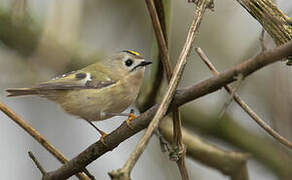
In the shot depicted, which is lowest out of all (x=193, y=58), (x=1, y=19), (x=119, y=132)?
(x=193, y=58)

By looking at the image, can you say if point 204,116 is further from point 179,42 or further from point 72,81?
point 72,81

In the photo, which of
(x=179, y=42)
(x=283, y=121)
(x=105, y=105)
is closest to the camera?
(x=283, y=121)

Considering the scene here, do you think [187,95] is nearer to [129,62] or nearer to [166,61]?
[166,61]

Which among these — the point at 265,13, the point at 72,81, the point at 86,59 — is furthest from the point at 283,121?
the point at 86,59

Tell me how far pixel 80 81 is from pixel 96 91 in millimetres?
126

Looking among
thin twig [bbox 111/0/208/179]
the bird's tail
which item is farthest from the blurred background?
thin twig [bbox 111/0/208/179]

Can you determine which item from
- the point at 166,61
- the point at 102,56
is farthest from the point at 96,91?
the point at 166,61

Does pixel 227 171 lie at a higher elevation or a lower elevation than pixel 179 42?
lower

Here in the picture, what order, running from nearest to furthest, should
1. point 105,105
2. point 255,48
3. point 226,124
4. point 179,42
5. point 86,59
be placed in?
point 105,105
point 255,48
point 226,124
point 86,59
point 179,42

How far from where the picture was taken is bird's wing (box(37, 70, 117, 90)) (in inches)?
82.1

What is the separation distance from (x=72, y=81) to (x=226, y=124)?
41.1 inches

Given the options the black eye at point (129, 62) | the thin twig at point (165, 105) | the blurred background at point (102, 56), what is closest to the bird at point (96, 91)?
the black eye at point (129, 62)

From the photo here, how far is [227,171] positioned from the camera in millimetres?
2135

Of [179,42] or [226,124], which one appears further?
[179,42]
